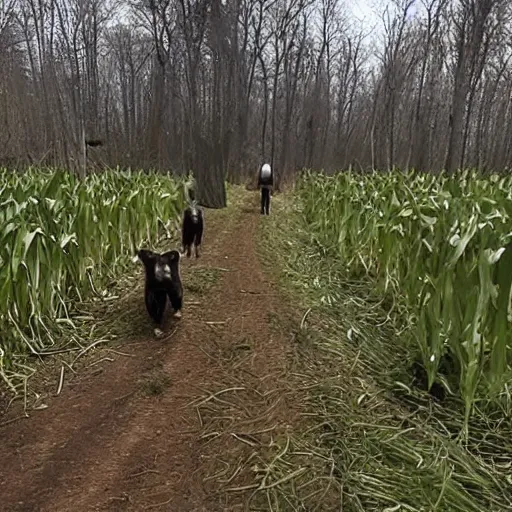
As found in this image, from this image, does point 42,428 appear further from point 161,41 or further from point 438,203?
point 161,41

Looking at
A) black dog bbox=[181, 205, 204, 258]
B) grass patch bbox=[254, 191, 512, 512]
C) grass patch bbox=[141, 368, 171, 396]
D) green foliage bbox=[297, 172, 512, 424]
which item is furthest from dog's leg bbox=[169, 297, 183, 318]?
black dog bbox=[181, 205, 204, 258]

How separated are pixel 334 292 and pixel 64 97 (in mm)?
11843

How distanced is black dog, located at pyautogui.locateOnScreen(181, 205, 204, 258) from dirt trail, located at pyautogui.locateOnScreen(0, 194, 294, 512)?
1.71 m

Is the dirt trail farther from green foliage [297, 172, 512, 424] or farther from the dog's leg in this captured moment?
green foliage [297, 172, 512, 424]

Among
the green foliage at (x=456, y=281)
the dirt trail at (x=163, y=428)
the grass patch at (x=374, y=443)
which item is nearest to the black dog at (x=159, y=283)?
the dirt trail at (x=163, y=428)

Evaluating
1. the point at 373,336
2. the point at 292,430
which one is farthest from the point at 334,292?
the point at 292,430

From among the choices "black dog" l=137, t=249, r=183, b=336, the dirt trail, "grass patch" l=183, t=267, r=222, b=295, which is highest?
"black dog" l=137, t=249, r=183, b=336

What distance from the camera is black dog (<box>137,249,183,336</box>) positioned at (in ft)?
10.4

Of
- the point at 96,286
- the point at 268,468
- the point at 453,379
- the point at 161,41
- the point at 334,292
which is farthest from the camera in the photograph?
the point at 161,41

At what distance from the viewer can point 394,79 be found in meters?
19.7

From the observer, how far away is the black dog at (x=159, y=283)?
3.18m

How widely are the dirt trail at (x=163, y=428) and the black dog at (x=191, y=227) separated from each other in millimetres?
1711

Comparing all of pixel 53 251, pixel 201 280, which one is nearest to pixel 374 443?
pixel 53 251

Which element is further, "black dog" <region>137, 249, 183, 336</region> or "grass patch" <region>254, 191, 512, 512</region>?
"black dog" <region>137, 249, 183, 336</region>
